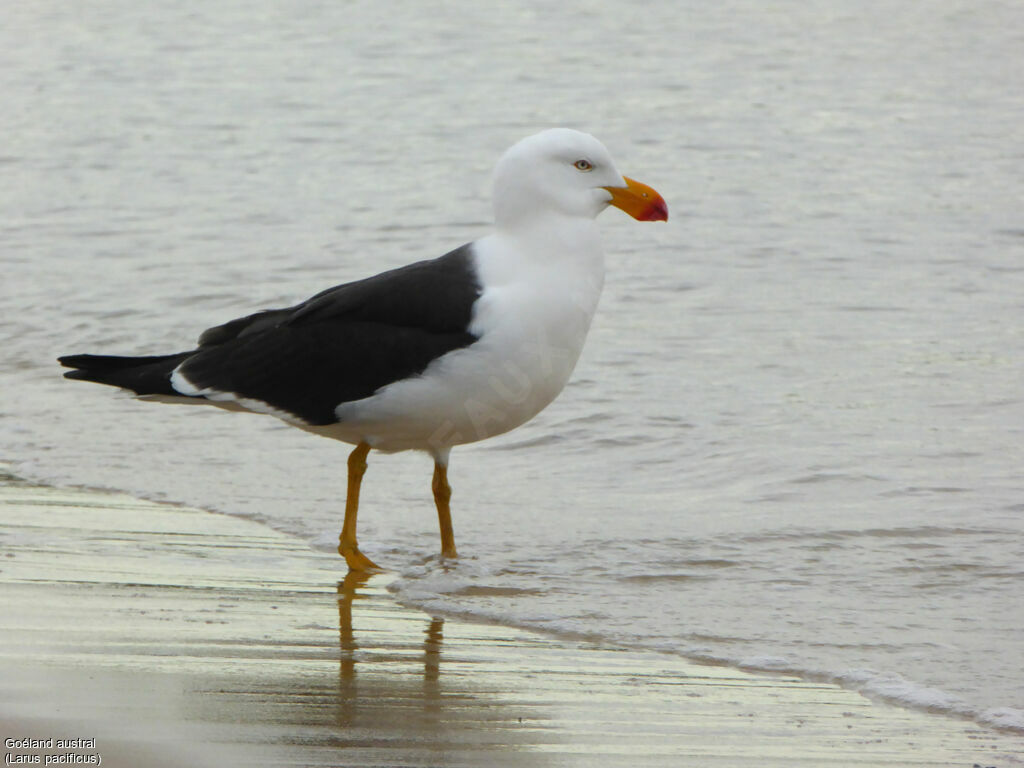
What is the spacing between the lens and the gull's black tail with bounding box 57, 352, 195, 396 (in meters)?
5.44

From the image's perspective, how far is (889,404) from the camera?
7484 mm

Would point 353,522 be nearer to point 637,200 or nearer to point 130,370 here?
point 130,370

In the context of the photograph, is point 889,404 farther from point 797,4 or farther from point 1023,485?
point 797,4

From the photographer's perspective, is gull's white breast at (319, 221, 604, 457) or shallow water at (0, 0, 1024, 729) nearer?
gull's white breast at (319, 221, 604, 457)

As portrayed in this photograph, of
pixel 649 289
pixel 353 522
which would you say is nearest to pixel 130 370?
pixel 353 522

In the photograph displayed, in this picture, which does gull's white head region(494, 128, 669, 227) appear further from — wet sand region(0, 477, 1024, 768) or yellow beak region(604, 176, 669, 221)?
wet sand region(0, 477, 1024, 768)

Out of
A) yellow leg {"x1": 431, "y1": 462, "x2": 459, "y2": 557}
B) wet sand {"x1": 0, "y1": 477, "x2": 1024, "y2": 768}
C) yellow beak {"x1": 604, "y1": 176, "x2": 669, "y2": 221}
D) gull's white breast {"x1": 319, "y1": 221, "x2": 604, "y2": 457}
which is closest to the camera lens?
wet sand {"x1": 0, "y1": 477, "x2": 1024, "y2": 768}

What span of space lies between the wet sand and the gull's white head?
128 cm

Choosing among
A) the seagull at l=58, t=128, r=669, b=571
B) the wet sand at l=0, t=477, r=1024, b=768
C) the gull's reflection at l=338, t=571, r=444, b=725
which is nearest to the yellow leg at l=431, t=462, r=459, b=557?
the seagull at l=58, t=128, r=669, b=571

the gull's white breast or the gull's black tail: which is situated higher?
the gull's white breast

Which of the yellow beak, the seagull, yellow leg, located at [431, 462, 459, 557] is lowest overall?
yellow leg, located at [431, 462, 459, 557]

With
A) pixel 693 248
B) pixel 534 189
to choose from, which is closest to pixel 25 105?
pixel 693 248

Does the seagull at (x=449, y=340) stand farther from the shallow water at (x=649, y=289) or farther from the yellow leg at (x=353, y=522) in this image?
the shallow water at (x=649, y=289)

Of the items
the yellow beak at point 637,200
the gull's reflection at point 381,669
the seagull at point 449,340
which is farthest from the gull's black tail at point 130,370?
the yellow beak at point 637,200
